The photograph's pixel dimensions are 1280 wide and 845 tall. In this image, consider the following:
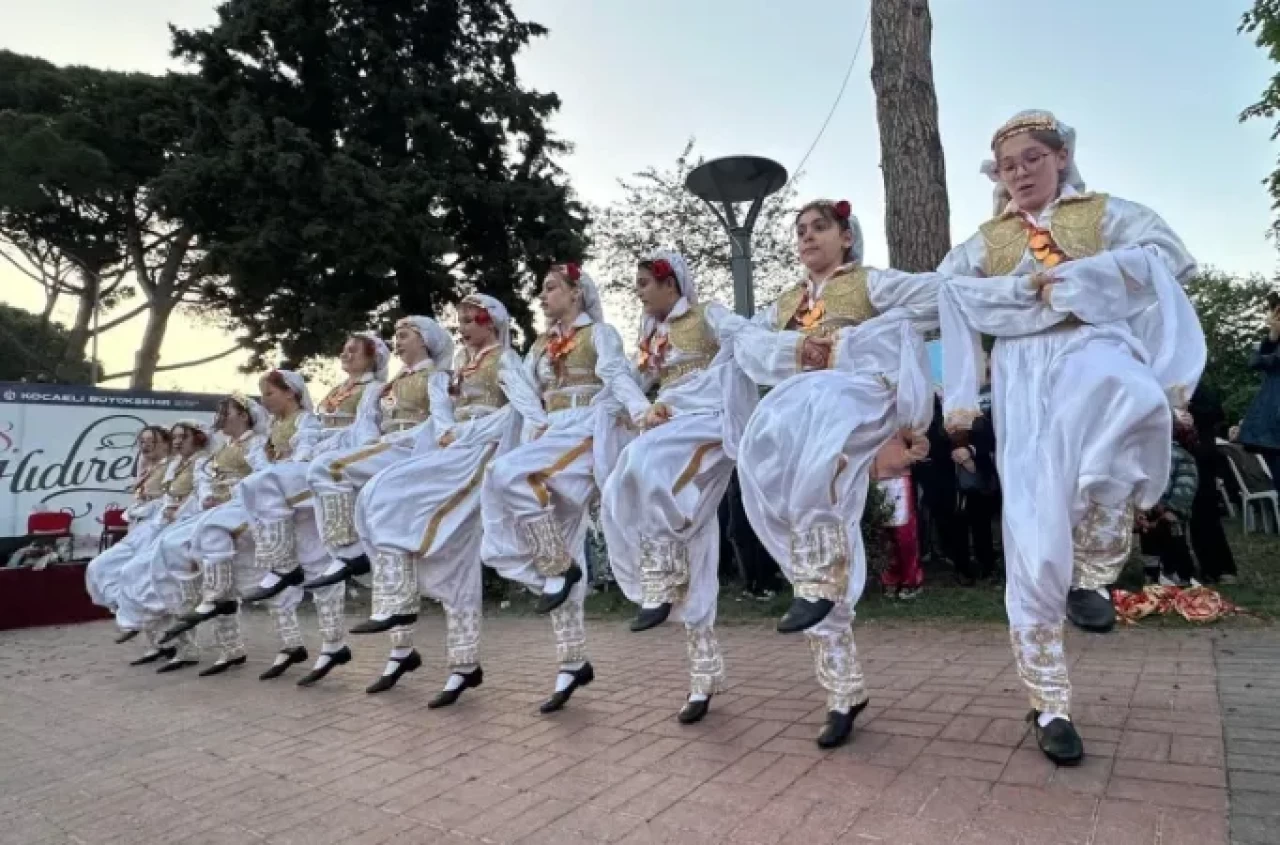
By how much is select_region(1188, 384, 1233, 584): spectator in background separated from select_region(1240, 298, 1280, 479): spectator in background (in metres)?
0.34

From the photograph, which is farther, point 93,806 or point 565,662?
point 565,662

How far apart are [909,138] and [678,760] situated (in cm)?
686

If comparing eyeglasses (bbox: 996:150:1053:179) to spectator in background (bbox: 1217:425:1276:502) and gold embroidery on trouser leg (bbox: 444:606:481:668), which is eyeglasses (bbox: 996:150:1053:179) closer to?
gold embroidery on trouser leg (bbox: 444:606:481:668)

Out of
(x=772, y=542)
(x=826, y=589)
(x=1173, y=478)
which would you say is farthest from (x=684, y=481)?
(x=1173, y=478)

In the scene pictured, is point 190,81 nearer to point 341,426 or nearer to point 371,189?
point 371,189

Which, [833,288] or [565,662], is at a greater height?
[833,288]

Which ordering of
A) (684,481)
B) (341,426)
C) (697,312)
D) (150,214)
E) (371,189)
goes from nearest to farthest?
(684,481) → (697,312) → (341,426) → (371,189) → (150,214)

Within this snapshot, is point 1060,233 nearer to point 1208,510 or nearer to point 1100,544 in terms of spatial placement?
point 1100,544

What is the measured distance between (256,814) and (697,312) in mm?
2733

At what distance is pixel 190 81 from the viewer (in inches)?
701

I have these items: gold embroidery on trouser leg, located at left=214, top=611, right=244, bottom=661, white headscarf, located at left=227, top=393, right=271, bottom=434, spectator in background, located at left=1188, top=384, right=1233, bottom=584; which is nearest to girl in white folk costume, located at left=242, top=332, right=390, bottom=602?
white headscarf, located at left=227, top=393, right=271, bottom=434

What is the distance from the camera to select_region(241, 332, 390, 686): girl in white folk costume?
5.39 metres

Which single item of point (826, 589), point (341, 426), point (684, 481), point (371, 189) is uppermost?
point (371, 189)

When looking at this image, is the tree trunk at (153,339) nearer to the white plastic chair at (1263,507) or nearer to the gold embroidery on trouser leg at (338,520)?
the gold embroidery on trouser leg at (338,520)
